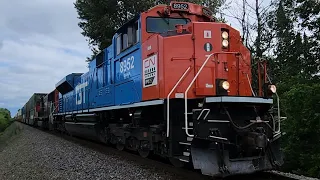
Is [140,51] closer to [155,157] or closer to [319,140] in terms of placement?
[155,157]

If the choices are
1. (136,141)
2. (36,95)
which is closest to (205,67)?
(136,141)

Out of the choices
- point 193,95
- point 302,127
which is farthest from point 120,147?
point 302,127

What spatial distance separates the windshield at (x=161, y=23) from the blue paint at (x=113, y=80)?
0.29 meters

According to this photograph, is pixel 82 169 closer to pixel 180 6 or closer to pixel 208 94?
pixel 208 94

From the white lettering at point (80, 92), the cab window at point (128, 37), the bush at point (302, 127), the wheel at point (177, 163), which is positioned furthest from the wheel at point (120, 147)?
the bush at point (302, 127)

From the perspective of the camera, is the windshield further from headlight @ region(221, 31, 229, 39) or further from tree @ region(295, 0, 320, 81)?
tree @ region(295, 0, 320, 81)

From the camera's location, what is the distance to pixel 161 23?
305 inches

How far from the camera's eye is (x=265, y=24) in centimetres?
1955

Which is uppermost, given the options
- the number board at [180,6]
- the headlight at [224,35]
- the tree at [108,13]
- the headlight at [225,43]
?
the tree at [108,13]

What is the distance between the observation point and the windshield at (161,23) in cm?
757

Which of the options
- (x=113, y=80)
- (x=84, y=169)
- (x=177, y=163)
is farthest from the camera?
(x=113, y=80)

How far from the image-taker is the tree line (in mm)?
11164

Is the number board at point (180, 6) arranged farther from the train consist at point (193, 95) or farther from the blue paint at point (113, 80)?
the blue paint at point (113, 80)

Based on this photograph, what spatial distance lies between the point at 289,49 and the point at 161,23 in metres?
12.6
